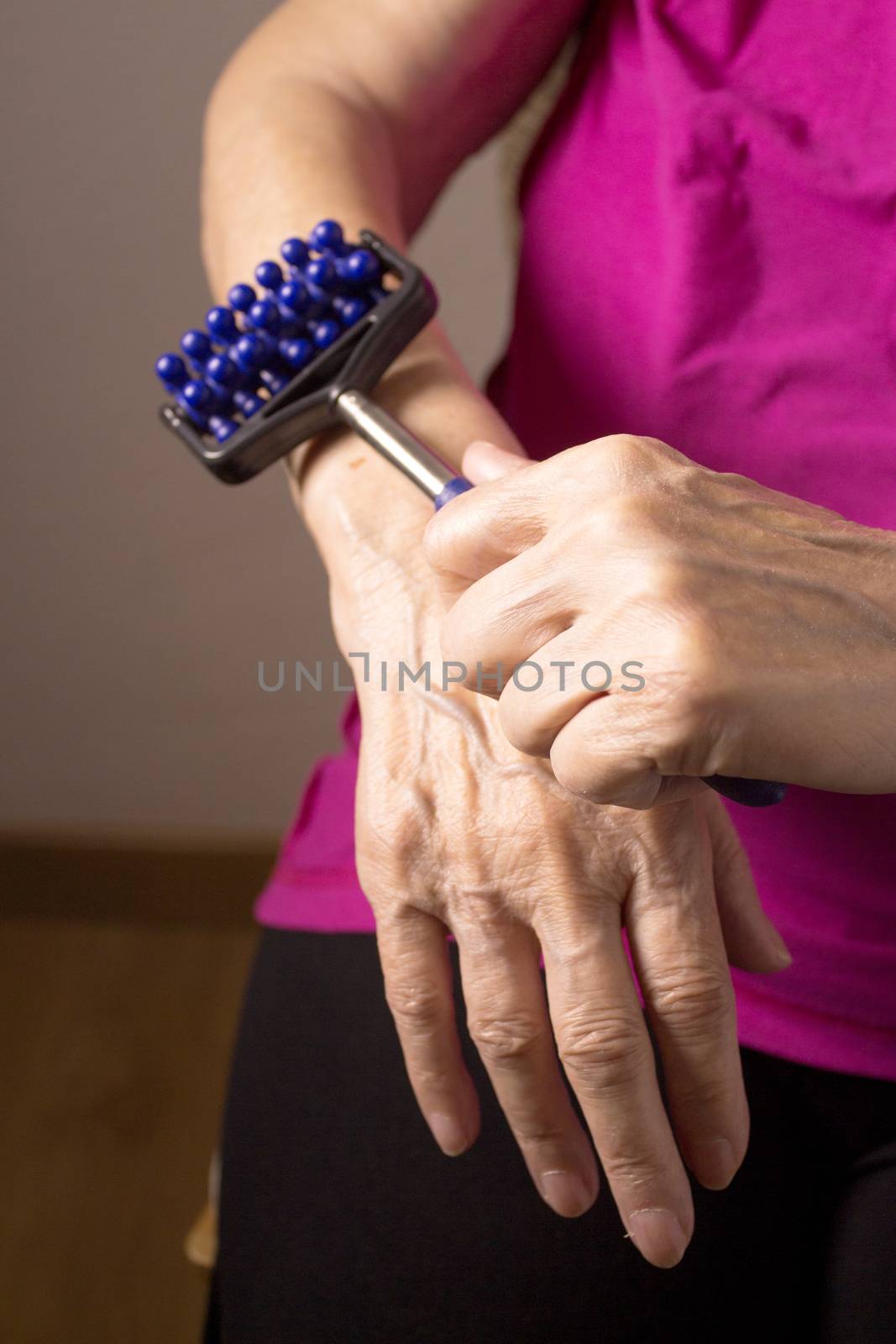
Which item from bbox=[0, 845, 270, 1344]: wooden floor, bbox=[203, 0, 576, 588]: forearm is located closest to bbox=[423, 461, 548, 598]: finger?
bbox=[203, 0, 576, 588]: forearm

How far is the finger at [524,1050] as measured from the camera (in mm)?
528

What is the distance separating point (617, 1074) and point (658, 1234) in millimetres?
84

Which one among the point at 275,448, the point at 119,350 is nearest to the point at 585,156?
the point at 275,448

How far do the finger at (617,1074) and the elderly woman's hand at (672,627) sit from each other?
83 millimetres

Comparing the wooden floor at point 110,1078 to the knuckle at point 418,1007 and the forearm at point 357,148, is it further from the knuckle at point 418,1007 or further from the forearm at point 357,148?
the forearm at point 357,148

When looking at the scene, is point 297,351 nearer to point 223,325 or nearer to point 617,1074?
point 223,325

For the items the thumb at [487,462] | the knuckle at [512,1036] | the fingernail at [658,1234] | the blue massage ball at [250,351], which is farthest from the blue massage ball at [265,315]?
the fingernail at [658,1234]

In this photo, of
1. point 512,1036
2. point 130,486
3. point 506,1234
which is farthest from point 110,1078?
point 512,1036

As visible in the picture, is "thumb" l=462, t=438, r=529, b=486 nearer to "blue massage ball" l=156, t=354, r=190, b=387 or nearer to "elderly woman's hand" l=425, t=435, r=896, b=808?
"elderly woman's hand" l=425, t=435, r=896, b=808

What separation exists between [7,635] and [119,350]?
47 cm

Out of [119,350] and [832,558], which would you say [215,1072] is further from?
[832,558]

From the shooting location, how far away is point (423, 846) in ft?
1.80

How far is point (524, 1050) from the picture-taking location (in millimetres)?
526

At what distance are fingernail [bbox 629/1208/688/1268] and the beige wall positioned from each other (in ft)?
3.51
